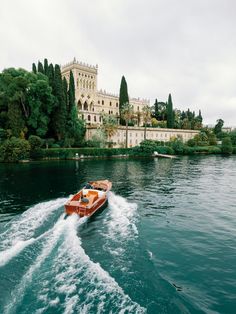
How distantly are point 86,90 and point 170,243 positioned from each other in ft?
303

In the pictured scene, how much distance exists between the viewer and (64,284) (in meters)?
9.83

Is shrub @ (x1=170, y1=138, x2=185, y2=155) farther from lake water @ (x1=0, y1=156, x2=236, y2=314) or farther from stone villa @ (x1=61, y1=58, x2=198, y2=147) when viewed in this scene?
lake water @ (x1=0, y1=156, x2=236, y2=314)

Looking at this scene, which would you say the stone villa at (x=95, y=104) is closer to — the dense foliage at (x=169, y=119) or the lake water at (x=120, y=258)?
the dense foliage at (x=169, y=119)

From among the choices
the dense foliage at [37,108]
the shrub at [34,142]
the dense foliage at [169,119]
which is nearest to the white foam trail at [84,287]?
the shrub at [34,142]

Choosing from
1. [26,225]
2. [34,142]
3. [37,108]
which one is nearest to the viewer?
[26,225]

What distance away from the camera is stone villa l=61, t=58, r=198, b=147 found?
89.2 meters

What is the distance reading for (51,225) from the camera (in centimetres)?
1625

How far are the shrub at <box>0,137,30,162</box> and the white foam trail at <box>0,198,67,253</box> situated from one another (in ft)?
121

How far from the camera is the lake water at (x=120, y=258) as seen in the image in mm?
8914

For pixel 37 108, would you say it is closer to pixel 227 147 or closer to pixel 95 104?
pixel 95 104

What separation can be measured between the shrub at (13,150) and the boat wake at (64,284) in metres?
43.8

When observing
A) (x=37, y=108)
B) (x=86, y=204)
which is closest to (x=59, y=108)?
(x=37, y=108)

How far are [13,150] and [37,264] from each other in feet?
157

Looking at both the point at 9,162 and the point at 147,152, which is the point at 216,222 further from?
the point at 147,152
